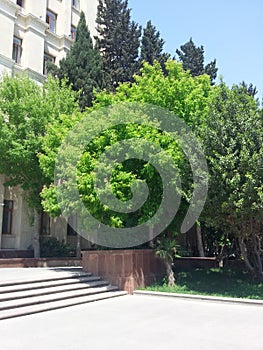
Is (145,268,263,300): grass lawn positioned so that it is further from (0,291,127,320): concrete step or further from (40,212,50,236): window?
(40,212,50,236): window

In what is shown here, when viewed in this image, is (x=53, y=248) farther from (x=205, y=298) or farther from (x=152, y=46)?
(x=152, y=46)

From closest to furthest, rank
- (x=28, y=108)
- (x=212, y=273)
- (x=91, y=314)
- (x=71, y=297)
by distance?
1. (x=91, y=314)
2. (x=71, y=297)
3. (x=212, y=273)
4. (x=28, y=108)

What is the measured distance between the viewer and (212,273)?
12.2 m

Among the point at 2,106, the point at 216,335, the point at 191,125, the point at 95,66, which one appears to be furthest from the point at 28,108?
the point at 216,335

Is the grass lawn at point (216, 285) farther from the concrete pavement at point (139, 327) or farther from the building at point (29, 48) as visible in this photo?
the building at point (29, 48)

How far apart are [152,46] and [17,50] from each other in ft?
25.2

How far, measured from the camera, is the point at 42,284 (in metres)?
8.91

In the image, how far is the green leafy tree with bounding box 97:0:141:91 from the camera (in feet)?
64.8

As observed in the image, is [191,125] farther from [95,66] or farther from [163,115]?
[95,66]

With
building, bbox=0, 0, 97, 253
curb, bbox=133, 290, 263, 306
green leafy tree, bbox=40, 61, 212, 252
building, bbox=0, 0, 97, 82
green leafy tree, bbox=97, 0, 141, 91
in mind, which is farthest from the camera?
green leafy tree, bbox=97, 0, 141, 91

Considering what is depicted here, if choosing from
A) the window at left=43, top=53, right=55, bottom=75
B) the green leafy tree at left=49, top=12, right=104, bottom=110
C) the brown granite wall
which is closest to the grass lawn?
the brown granite wall

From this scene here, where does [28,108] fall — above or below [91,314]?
above

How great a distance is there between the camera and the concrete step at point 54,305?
7.01m

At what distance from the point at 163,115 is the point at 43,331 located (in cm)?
751
